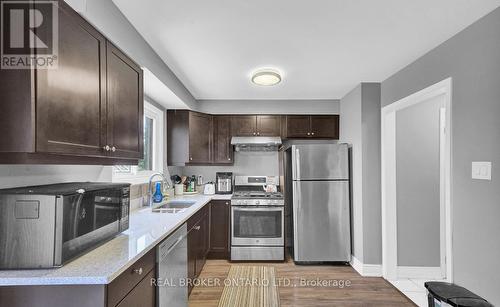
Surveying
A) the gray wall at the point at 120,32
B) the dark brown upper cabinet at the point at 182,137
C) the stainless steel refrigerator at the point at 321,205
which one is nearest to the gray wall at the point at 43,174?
the gray wall at the point at 120,32

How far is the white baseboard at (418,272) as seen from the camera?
294 cm

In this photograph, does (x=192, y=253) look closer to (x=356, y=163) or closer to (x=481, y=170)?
(x=356, y=163)

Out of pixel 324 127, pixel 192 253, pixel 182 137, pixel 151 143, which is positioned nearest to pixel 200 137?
pixel 182 137

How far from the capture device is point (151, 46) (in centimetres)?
215

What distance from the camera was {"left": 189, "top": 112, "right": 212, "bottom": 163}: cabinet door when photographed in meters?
3.64

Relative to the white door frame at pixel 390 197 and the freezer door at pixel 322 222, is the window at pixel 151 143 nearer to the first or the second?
the freezer door at pixel 322 222

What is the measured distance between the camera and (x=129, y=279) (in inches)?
49.6

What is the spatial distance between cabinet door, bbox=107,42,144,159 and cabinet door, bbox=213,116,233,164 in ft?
6.68

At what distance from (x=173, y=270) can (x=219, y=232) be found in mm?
1673

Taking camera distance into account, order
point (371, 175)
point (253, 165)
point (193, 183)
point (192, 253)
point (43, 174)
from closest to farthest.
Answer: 1. point (43, 174)
2. point (192, 253)
3. point (371, 175)
4. point (193, 183)
5. point (253, 165)

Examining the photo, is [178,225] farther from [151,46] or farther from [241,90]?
[241,90]

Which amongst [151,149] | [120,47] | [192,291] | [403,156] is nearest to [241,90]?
[151,149]

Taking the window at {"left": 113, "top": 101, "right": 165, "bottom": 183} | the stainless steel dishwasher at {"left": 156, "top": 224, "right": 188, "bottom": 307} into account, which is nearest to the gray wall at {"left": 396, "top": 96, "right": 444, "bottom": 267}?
the stainless steel dishwasher at {"left": 156, "top": 224, "right": 188, "bottom": 307}

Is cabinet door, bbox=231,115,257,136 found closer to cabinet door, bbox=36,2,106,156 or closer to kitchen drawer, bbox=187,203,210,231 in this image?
kitchen drawer, bbox=187,203,210,231
